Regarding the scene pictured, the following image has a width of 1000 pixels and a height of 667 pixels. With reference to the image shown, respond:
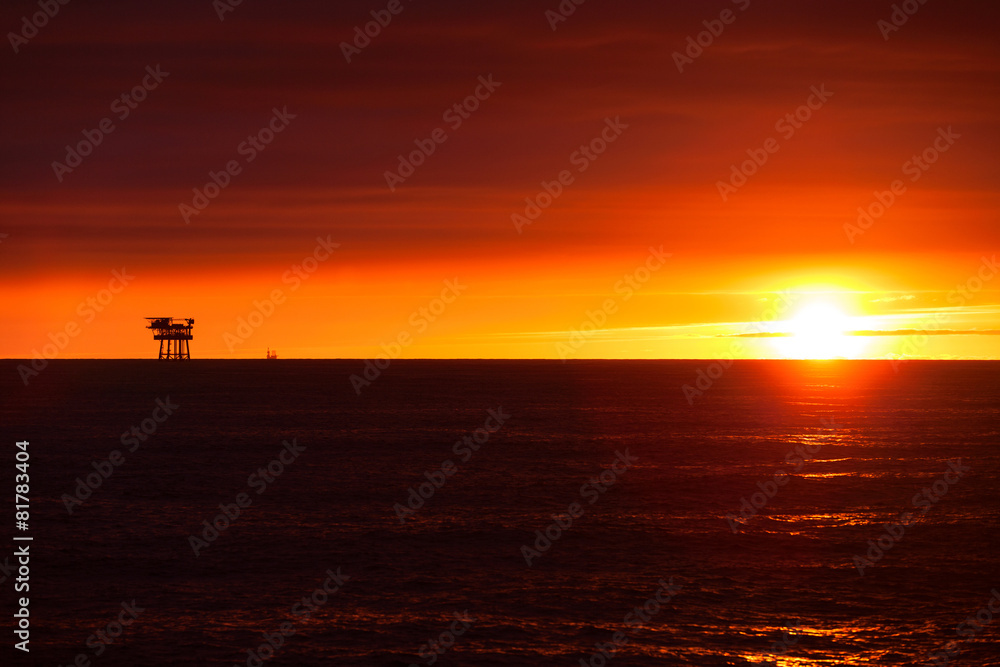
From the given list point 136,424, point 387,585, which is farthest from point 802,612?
point 136,424

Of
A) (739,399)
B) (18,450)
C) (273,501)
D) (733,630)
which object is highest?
(739,399)

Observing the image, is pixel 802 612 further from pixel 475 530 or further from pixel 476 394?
pixel 476 394

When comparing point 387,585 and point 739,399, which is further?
point 739,399

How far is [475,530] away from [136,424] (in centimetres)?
7411

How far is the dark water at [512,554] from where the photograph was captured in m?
29.0

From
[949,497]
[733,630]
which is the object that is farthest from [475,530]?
[949,497]

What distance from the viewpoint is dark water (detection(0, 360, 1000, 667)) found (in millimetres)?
28969

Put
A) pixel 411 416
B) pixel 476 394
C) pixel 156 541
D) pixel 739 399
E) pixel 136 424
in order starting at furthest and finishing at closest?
1. pixel 476 394
2. pixel 739 399
3. pixel 411 416
4. pixel 136 424
5. pixel 156 541

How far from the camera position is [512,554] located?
39938 mm

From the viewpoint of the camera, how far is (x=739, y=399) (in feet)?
559

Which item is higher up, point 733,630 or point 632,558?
point 632,558

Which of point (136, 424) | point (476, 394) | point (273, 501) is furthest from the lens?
point (476, 394)

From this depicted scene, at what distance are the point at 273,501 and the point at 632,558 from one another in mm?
22732

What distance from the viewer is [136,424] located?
4240 inches
